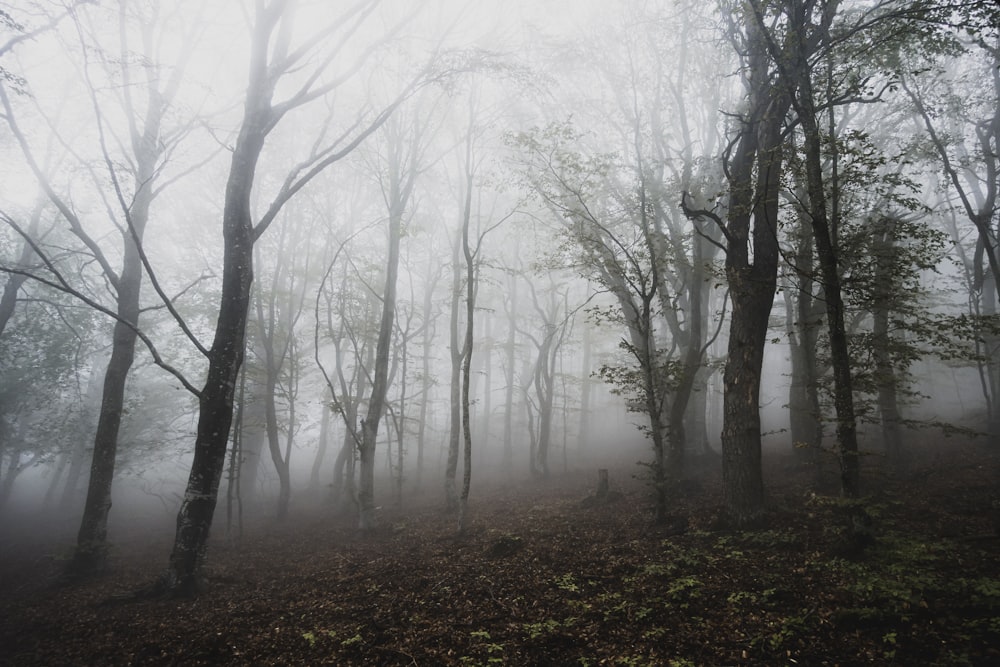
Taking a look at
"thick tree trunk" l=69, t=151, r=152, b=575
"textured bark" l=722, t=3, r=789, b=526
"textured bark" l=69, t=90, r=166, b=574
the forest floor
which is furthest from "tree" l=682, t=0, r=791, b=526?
"thick tree trunk" l=69, t=151, r=152, b=575

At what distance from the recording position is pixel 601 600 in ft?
16.8

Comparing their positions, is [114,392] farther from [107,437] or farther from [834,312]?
[834,312]

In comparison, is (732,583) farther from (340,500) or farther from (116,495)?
(116,495)

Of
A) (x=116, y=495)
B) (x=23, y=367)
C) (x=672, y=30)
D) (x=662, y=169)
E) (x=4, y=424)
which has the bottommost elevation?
(x=116, y=495)

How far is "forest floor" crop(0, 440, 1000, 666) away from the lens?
4.03 meters

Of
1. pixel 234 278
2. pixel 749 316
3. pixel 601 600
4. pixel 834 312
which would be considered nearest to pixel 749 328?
pixel 749 316

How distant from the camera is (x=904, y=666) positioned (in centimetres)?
348

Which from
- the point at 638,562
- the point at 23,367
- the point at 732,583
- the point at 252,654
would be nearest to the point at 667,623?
the point at 732,583

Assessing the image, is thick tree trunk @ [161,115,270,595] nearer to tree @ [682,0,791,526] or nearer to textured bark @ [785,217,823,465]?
tree @ [682,0,791,526]

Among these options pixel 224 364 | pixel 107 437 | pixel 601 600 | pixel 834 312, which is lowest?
pixel 601 600

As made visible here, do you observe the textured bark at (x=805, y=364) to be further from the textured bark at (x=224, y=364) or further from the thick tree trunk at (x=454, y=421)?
the textured bark at (x=224, y=364)

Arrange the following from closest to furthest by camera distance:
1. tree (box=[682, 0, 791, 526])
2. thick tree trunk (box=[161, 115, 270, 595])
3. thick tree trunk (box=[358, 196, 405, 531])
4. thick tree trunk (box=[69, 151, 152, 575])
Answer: thick tree trunk (box=[161, 115, 270, 595]), tree (box=[682, 0, 791, 526]), thick tree trunk (box=[69, 151, 152, 575]), thick tree trunk (box=[358, 196, 405, 531])

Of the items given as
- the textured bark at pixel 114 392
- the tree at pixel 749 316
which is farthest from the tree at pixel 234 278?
the tree at pixel 749 316

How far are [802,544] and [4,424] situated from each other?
2591 centimetres
